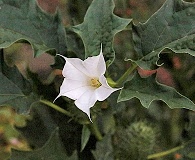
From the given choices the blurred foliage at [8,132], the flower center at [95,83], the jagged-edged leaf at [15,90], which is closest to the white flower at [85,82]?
the flower center at [95,83]

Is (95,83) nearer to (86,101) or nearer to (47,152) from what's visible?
(86,101)

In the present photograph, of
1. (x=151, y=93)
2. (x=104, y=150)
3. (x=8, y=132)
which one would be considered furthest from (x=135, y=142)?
(x=8, y=132)

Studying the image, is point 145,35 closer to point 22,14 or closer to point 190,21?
point 190,21

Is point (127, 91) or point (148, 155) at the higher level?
point (127, 91)

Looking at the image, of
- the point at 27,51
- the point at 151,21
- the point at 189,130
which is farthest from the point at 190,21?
the point at 27,51

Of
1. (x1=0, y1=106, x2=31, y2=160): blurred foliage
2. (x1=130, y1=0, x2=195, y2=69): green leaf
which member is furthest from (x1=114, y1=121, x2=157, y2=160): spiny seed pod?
(x1=0, y1=106, x2=31, y2=160): blurred foliage

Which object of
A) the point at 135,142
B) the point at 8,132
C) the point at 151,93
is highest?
the point at 151,93

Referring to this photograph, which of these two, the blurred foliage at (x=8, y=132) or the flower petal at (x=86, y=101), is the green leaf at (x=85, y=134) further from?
the blurred foliage at (x=8, y=132)
